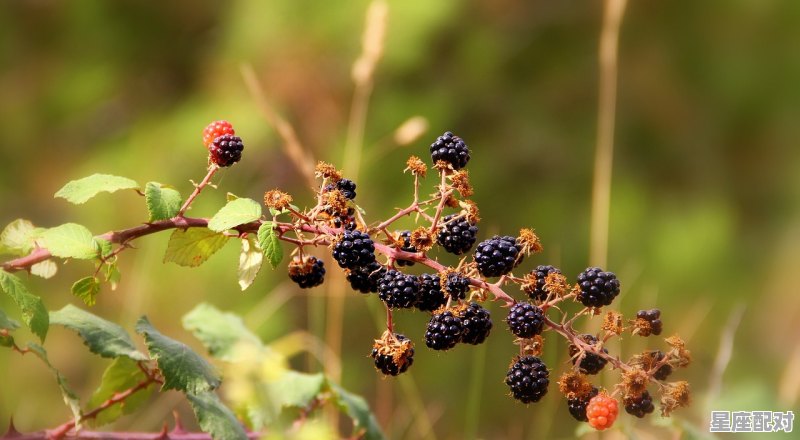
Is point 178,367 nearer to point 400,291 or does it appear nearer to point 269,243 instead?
point 269,243

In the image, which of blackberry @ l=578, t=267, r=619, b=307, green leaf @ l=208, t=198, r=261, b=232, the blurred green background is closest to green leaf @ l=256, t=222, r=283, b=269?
green leaf @ l=208, t=198, r=261, b=232

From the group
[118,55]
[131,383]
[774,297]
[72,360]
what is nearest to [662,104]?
[774,297]

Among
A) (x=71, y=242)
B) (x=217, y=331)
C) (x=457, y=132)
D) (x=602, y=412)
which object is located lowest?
(x=602, y=412)

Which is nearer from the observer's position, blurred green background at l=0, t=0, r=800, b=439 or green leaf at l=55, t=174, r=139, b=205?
green leaf at l=55, t=174, r=139, b=205

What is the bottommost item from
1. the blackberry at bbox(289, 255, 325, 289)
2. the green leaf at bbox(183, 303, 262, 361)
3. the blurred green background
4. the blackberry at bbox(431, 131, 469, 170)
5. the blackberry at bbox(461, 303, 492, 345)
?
the blackberry at bbox(461, 303, 492, 345)

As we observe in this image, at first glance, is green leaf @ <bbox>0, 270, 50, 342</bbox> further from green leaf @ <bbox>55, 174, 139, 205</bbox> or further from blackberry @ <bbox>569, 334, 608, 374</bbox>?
blackberry @ <bbox>569, 334, 608, 374</bbox>

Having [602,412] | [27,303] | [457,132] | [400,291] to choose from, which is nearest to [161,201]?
[27,303]
